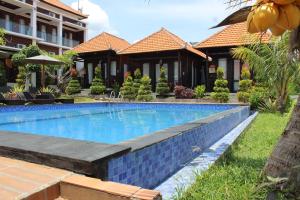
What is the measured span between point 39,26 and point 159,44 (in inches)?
812

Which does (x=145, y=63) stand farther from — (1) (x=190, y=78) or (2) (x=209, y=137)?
(2) (x=209, y=137)

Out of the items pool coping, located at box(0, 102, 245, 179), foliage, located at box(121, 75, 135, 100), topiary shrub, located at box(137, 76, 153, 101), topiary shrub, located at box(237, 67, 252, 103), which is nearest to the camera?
pool coping, located at box(0, 102, 245, 179)

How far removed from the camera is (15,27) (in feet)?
112

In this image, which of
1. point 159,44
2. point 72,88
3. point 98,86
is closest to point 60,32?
point 72,88

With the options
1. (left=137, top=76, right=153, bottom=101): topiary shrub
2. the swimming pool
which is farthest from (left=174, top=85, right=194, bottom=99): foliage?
the swimming pool

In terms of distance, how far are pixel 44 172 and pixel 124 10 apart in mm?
1599

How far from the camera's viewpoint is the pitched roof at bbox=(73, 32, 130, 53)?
26859 mm

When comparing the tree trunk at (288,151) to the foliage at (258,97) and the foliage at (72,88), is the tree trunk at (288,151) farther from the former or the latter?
the foliage at (72,88)

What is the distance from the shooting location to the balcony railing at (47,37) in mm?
37750

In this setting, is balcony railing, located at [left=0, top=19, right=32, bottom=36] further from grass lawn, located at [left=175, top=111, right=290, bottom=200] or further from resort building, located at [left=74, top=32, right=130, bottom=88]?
grass lawn, located at [left=175, top=111, right=290, bottom=200]

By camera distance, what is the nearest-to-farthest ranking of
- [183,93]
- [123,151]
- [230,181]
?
[123,151] → [230,181] → [183,93]

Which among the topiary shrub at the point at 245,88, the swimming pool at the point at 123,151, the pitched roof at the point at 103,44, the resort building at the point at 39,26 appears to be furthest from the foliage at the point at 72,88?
the swimming pool at the point at 123,151

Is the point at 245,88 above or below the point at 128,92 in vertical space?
above

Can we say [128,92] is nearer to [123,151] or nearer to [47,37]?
[123,151]
